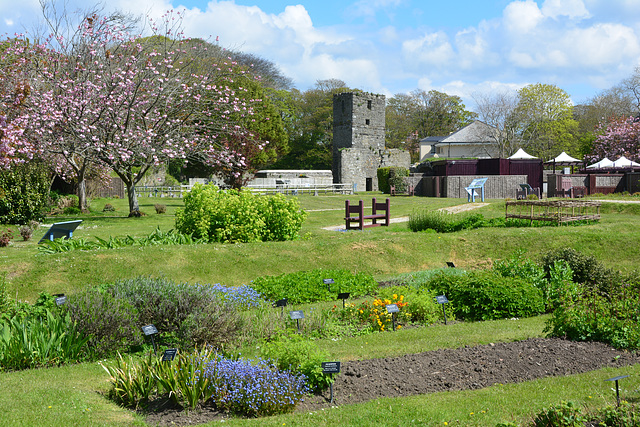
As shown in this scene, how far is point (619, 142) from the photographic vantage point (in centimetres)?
4506

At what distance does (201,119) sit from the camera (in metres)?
22.5

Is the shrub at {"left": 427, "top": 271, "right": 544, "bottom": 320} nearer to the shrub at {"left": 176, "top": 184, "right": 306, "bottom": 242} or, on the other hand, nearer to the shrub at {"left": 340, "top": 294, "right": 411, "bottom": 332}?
the shrub at {"left": 340, "top": 294, "right": 411, "bottom": 332}

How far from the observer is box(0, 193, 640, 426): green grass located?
4.23m

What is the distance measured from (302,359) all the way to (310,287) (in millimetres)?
4149

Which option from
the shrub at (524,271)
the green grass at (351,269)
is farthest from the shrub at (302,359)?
the shrub at (524,271)

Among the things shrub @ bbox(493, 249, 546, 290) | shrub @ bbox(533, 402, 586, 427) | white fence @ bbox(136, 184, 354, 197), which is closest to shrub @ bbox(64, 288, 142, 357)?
shrub @ bbox(533, 402, 586, 427)

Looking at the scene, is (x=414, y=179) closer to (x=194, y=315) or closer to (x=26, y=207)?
(x=26, y=207)

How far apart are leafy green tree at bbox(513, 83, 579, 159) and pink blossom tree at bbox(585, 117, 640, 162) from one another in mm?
8292

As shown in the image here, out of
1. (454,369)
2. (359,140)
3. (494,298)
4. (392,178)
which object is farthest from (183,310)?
(359,140)

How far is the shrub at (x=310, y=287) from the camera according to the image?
8852 millimetres

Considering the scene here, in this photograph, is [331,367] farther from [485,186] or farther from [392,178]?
[392,178]

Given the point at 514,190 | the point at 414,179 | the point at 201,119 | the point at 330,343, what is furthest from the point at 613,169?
the point at 330,343

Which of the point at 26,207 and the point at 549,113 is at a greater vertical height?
the point at 549,113

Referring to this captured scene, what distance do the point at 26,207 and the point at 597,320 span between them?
693 inches
